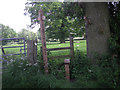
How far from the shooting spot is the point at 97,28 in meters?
4.69

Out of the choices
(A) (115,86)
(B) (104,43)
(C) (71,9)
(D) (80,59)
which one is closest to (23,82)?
(D) (80,59)

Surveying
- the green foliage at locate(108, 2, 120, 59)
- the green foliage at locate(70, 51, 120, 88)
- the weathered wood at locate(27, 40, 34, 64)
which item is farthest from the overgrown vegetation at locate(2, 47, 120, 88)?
the weathered wood at locate(27, 40, 34, 64)

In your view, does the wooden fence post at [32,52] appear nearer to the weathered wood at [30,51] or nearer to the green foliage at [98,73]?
the weathered wood at [30,51]

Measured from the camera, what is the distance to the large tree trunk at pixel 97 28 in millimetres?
4590

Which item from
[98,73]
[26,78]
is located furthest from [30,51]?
[98,73]

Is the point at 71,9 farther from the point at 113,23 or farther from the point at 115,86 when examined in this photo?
the point at 115,86

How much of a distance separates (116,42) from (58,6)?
4.02 metres

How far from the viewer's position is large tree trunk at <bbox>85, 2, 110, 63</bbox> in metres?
4.59

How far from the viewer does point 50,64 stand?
455cm

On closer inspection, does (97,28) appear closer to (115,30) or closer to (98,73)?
(115,30)

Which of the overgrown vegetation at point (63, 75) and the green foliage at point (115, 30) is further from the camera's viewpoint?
the green foliage at point (115, 30)

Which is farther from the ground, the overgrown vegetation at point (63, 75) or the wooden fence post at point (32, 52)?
the wooden fence post at point (32, 52)

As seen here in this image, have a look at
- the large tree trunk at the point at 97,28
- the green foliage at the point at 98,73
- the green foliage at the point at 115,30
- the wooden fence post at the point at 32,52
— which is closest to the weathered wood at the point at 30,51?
the wooden fence post at the point at 32,52

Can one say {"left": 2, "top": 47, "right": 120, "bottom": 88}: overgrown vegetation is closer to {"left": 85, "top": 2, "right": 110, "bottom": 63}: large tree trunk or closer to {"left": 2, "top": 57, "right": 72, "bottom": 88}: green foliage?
{"left": 2, "top": 57, "right": 72, "bottom": 88}: green foliage
